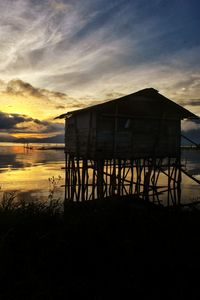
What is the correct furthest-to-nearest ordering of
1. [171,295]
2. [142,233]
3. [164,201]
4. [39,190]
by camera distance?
[39,190], [164,201], [142,233], [171,295]

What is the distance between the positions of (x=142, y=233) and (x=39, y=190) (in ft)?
69.1

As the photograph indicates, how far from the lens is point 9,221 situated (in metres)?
6.31

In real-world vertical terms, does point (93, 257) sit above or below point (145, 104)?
below

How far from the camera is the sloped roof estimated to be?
43.6 ft

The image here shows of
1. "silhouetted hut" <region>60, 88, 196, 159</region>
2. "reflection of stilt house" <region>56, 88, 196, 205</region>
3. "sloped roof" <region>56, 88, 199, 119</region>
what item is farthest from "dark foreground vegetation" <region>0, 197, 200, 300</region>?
"sloped roof" <region>56, 88, 199, 119</region>

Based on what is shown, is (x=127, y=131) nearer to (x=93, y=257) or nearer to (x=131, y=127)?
(x=131, y=127)

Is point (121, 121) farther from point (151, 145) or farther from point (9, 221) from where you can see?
point (9, 221)

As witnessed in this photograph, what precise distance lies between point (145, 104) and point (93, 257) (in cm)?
999

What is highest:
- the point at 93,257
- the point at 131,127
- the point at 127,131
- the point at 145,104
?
the point at 145,104

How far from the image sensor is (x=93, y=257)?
5938 millimetres

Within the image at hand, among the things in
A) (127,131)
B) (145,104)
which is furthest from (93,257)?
(145,104)

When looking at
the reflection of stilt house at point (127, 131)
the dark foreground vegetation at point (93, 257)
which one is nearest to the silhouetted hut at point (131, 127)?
the reflection of stilt house at point (127, 131)

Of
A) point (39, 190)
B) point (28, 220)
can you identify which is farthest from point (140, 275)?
point (39, 190)

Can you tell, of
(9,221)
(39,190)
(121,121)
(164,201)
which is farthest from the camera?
(39,190)
